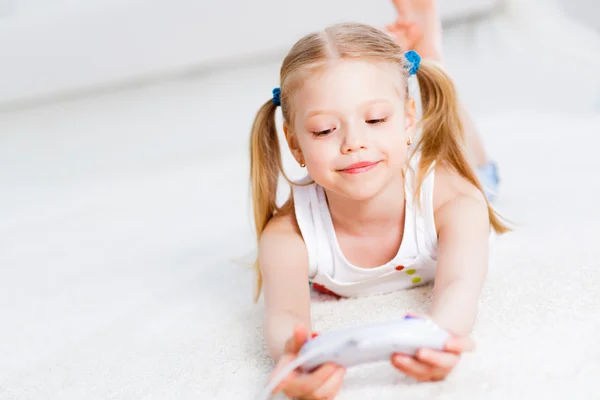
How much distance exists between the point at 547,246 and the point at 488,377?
1.45 feet

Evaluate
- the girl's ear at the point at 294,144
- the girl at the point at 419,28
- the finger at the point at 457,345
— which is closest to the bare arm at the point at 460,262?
the finger at the point at 457,345

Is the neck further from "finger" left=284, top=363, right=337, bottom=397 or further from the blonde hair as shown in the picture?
"finger" left=284, top=363, right=337, bottom=397

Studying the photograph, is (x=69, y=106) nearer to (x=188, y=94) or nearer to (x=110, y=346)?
(x=188, y=94)

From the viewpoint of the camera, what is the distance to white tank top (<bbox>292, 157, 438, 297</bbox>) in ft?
3.51

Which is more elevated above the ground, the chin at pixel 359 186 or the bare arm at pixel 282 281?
the chin at pixel 359 186

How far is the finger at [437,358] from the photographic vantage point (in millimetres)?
730

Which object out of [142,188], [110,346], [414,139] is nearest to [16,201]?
[142,188]

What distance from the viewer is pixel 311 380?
75cm

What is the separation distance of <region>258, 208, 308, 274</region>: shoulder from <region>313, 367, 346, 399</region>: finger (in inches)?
11.2

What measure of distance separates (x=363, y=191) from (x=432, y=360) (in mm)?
281

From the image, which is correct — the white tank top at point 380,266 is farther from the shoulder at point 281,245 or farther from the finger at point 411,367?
the finger at point 411,367

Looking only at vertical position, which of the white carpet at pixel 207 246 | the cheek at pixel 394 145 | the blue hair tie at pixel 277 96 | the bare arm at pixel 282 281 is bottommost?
the white carpet at pixel 207 246

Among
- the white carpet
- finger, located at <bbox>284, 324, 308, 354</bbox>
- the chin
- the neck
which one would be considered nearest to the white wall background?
the white carpet

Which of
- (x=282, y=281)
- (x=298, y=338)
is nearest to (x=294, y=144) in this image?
(x=282, y=281)
